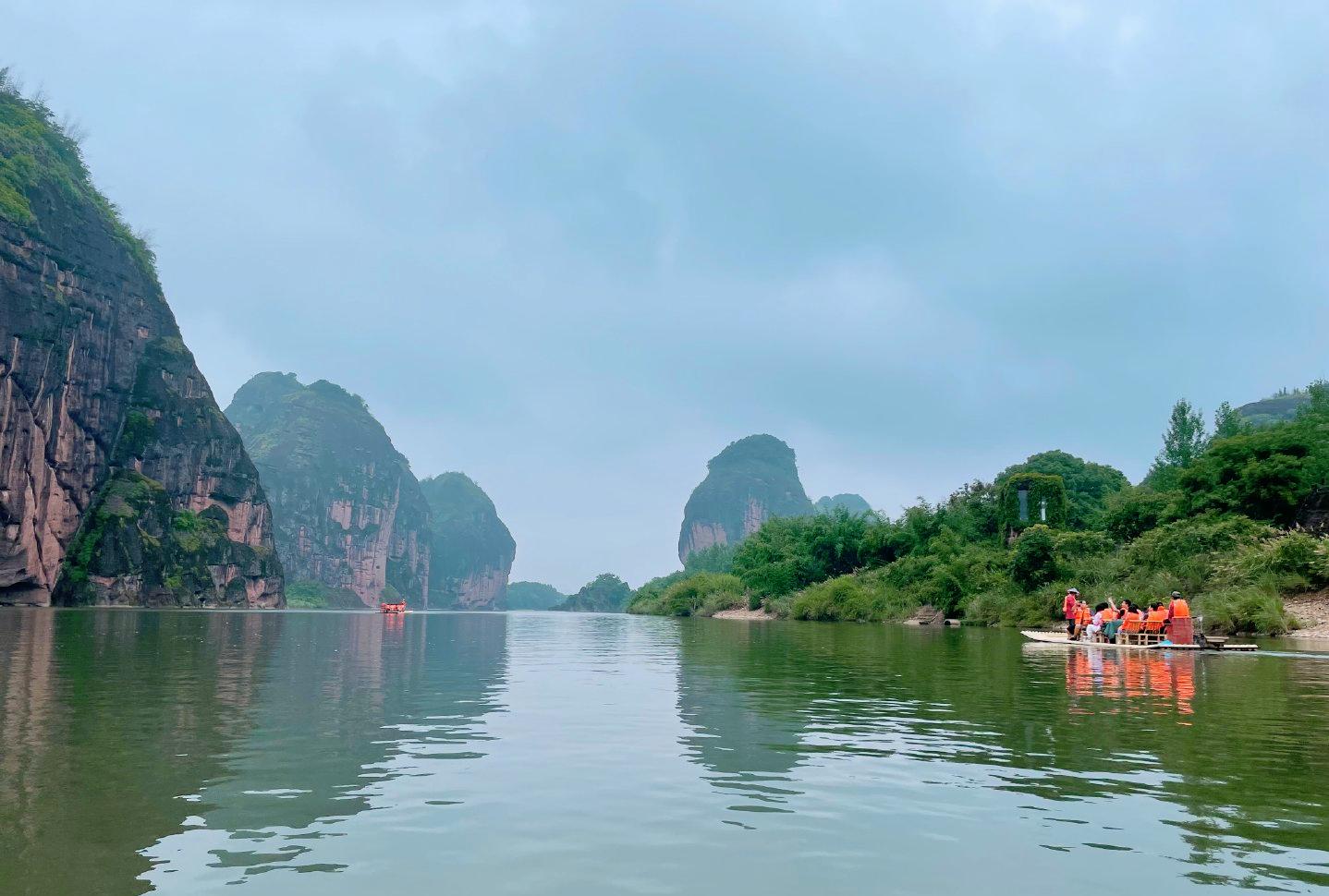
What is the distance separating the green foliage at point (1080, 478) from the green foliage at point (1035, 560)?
25.1 metres

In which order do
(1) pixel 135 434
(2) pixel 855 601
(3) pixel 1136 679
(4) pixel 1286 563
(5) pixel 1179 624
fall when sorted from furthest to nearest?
(1) pixel 135 434 → (2) pixel 855 601 → (4) pixel 1286 563 → (5) pixel 1179 624 → (3) pixel 1136 679

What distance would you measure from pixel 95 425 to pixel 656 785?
100 meters

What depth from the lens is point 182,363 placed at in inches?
4299

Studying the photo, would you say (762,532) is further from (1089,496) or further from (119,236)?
(119,236)

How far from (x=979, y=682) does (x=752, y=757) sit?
985 cm

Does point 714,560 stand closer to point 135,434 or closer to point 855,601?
point 135,434

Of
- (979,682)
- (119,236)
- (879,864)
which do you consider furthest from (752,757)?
(119,236)

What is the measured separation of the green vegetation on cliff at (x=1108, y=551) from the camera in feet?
125

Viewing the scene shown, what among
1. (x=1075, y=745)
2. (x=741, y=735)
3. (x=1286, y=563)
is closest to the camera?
(x=1075, y=745)

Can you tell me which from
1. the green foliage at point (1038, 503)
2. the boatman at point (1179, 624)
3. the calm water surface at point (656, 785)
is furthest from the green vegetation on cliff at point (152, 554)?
the boatman at point (1179, 624)

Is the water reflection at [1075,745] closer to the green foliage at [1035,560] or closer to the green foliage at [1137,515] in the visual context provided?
the green foliage at [1035,560]

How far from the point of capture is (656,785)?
30.4 ft

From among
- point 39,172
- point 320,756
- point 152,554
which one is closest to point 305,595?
point 152,554

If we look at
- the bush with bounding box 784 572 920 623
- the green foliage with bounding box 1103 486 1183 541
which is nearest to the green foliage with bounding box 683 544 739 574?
the bush with bounding box 784 572 920 623
